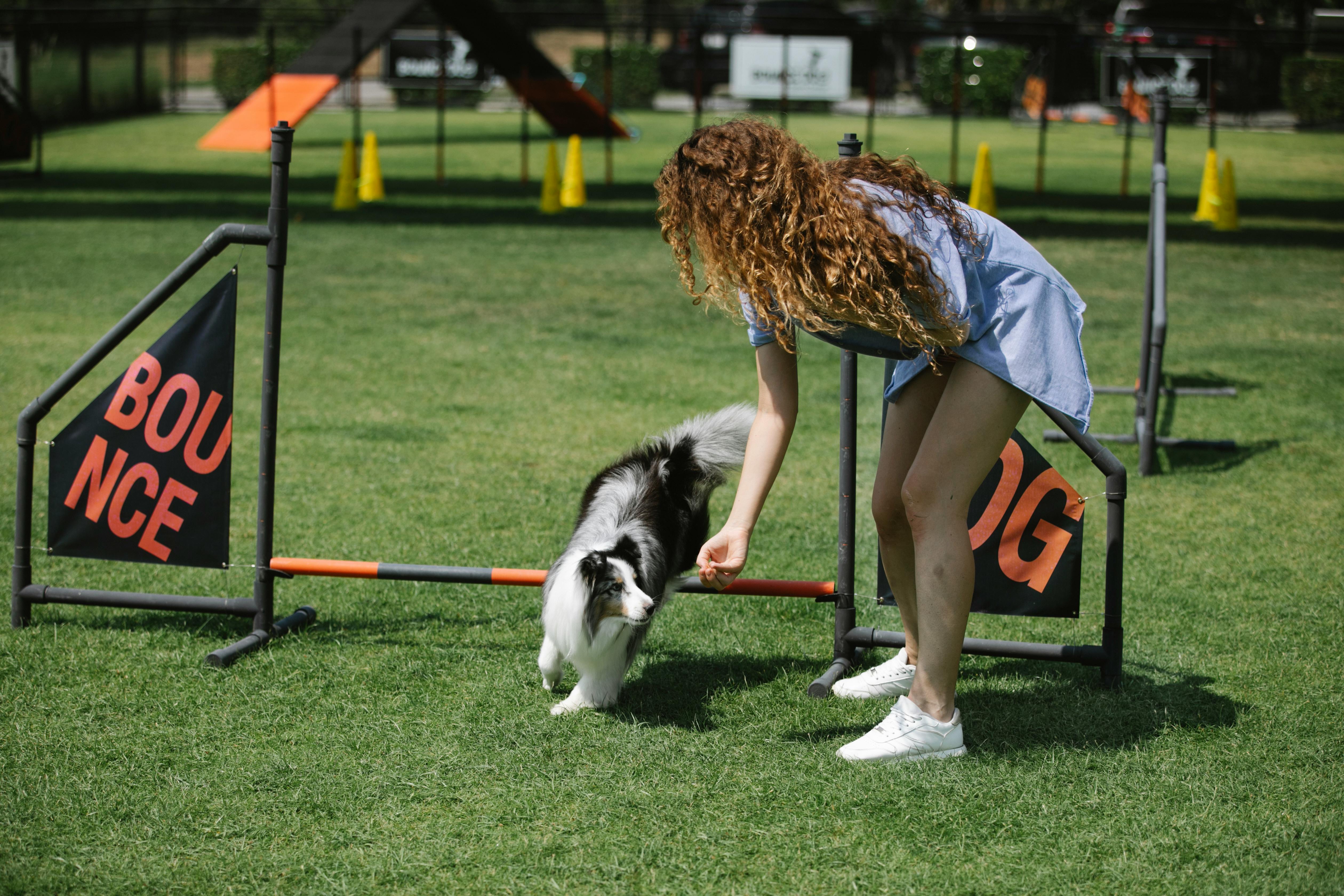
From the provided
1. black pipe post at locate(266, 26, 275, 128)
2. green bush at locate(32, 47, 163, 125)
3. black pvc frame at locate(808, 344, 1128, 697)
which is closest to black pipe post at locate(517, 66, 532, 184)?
black pipe post at locate(266, 26, 275, 128)

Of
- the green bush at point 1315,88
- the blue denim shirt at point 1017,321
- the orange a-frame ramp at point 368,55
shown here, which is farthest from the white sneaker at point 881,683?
the green bush at point 1315,88

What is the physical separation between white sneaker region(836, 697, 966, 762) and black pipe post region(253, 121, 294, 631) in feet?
6.79

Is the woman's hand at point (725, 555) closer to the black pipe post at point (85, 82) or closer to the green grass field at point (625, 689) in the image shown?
the green grass field at point (625, 689)

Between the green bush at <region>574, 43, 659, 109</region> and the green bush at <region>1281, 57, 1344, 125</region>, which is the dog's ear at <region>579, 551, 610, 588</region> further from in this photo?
the green bush at <region>574, 43, 659, 109</region>

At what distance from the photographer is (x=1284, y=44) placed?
14.9m

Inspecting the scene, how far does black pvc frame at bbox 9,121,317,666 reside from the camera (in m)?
3.95

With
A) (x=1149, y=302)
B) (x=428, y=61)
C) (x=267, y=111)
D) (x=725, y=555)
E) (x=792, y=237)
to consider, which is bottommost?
(x=725, y=555)

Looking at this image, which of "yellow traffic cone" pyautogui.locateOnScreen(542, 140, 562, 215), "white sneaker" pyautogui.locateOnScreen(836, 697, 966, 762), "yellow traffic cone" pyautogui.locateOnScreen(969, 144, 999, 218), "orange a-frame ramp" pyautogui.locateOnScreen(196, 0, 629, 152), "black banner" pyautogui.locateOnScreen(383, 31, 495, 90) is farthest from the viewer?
"black banner" pyautogui.locateOnScreen(383, 31, 495, 90)

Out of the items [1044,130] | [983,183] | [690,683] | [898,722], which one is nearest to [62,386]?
[690,683]

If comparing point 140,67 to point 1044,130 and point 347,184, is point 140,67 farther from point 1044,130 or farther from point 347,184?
point 1044,130

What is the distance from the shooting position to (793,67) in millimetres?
17953

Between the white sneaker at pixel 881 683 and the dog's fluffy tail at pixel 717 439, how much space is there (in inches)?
31.7

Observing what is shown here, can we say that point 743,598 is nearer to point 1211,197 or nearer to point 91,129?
point 1211,197

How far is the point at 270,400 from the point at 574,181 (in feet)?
37.8
